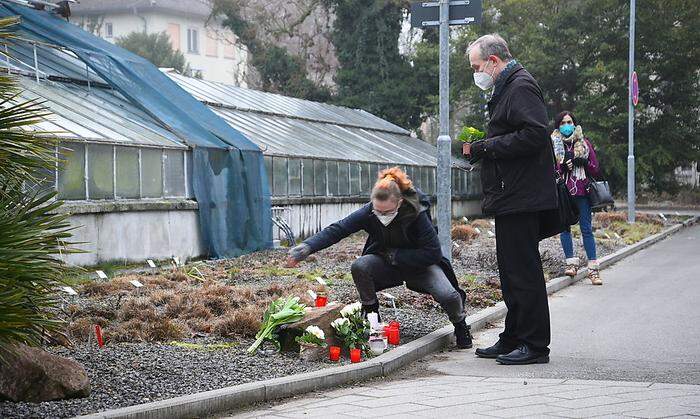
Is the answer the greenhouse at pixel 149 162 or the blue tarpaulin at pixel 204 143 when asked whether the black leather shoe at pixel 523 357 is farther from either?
the blue tarpaulin at pixel 204 143

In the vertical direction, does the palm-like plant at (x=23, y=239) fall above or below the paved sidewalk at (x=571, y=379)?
above

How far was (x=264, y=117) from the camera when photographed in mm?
27188

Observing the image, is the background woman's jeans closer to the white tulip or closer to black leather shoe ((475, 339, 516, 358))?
black leather shoe ((475, 339, 516, 358))

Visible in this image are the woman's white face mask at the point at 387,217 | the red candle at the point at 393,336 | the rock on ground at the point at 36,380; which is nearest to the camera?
the rock on ground at the point at 36,380

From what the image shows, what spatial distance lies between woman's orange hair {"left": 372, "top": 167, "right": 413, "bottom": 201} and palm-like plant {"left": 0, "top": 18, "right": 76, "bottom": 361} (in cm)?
288

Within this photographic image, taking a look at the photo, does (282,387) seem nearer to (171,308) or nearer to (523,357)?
(523,357)

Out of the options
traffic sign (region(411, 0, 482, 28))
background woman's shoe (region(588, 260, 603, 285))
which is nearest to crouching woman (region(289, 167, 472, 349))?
traffic sign (region(411, 0, 482, 28))

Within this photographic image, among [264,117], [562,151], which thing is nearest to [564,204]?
[562,151]

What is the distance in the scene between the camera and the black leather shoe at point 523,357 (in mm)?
7574

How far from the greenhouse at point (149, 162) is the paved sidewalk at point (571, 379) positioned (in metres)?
5.24

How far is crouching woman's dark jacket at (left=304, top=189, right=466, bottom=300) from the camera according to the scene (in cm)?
820

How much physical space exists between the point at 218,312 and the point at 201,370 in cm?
323

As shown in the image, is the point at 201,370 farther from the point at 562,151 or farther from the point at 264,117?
the point at 264,117

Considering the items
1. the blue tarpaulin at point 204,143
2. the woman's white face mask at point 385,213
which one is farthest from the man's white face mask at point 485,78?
the blue tarpaulin at point 204,143
